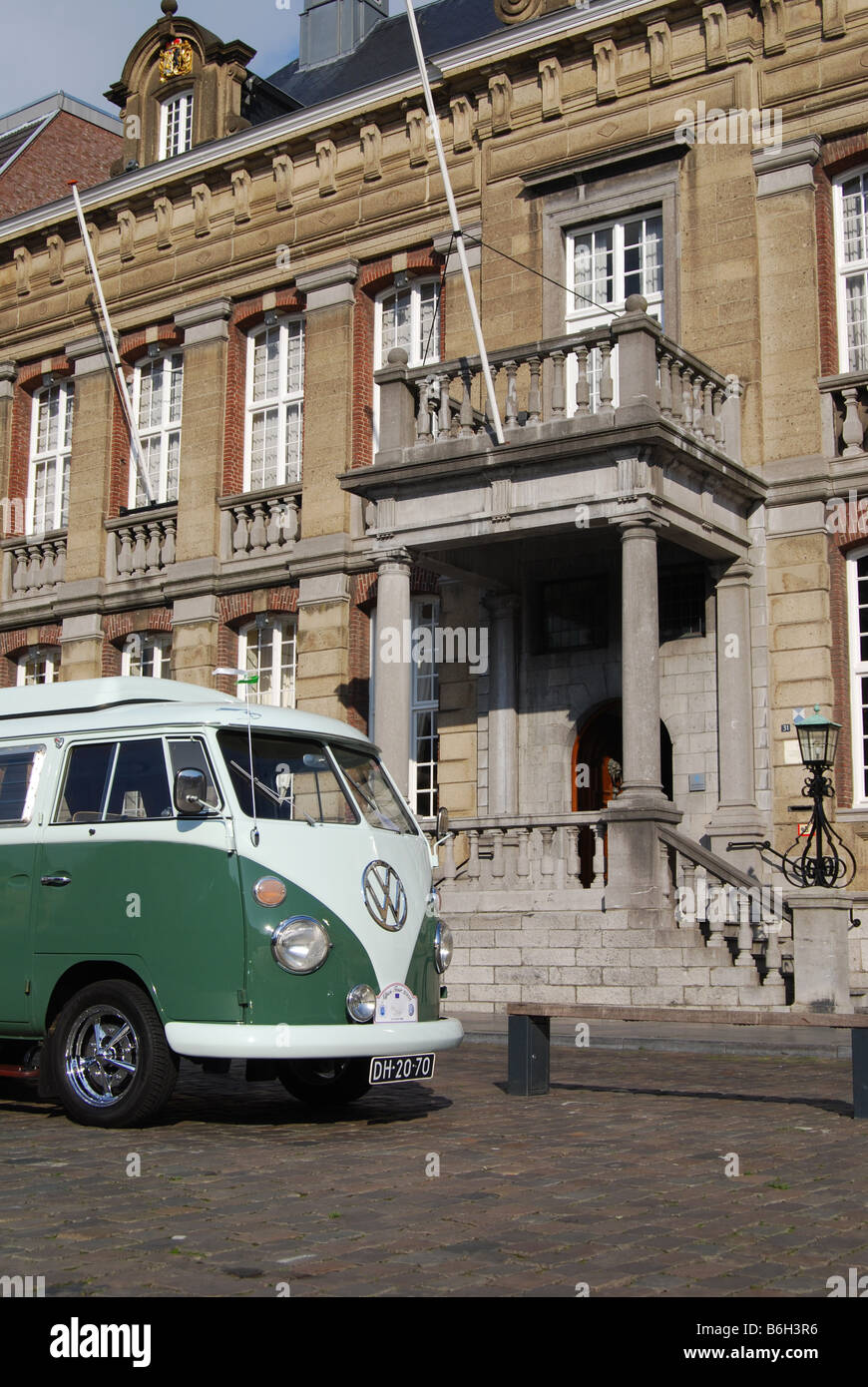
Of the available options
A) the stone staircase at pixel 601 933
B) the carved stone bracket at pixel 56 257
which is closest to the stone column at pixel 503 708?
the stone staircase at pixel 601 933

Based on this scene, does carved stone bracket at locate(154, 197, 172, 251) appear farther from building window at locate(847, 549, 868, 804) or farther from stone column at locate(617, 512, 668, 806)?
building window at locate(847, 549, 868, 804)

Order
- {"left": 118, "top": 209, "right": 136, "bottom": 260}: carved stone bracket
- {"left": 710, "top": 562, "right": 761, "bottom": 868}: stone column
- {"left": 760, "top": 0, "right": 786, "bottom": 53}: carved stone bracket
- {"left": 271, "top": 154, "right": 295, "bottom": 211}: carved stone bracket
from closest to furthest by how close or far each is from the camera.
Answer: {"left": 710, "top": 562, "right": 761, "bottom": 868}: stone column → {"left": 760, "top": 0, "right": 786, "bottom": 53}: carved stone bracket → {"left": 271, "top": 154, "right": 295, "bottom": 211}: carved stone bracket → {"left": 118, "top": 209, "right": 136, "bottom": 260}: carved stone bracket

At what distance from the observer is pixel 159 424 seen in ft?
80.4

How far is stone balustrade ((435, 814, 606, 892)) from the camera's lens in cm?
1592

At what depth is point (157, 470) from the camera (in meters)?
24.3

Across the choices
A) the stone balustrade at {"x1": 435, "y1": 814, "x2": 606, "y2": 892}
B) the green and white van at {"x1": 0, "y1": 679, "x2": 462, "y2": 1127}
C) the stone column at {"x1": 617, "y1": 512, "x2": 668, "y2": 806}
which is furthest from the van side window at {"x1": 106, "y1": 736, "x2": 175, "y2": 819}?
the stone balustrade at {"x1": 435, "y1": 814, "x2": 606, "y2": 892}

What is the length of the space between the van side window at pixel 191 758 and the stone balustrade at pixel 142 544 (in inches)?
594

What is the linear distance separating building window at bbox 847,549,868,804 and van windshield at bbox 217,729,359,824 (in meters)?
9.28

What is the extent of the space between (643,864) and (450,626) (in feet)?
18.3

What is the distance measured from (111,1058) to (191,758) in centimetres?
165

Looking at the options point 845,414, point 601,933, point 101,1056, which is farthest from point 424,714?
point 101,1056

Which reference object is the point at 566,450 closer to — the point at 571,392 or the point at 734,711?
the point at 571,392

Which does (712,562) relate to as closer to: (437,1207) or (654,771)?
(654,771)
